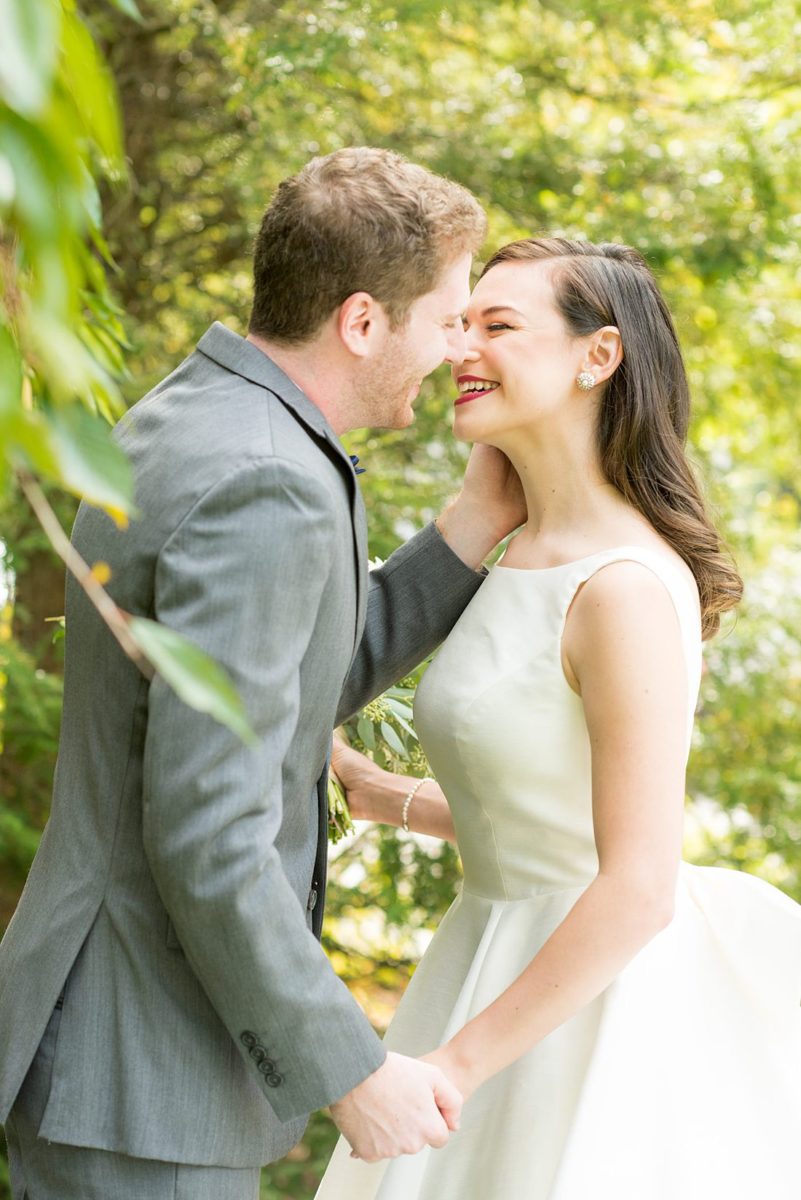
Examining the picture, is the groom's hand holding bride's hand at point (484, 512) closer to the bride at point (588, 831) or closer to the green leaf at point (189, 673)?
the bride at point (588, 831)

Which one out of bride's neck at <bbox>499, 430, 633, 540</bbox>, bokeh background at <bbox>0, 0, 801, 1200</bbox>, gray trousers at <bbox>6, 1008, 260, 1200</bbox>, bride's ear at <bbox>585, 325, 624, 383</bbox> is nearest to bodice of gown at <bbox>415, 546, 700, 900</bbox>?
bride's neck at <bbox>499, 430, 633, 540</bbox>

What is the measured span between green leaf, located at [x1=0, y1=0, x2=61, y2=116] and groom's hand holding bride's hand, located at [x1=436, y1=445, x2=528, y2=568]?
1.82m

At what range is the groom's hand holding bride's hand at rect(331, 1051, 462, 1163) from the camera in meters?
1.64

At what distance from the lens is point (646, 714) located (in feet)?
5.95

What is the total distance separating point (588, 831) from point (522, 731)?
194 millimetres

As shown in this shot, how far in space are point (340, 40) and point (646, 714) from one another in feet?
8.44

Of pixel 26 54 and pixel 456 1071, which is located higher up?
pixel 26 54

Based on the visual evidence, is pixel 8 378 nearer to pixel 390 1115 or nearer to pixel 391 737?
pixel 390 1115

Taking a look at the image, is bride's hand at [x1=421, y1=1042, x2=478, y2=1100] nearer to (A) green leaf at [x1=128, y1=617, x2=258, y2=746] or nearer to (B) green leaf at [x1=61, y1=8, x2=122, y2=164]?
(A) green leaf at [x1=128, y1=617, x2=258, y2=746]

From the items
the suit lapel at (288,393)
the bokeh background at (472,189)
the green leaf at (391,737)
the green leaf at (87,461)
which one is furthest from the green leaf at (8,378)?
the bokeh background at (472,189)

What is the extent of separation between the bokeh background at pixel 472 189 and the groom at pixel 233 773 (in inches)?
74.4

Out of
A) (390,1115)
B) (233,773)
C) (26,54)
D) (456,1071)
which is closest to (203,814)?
(233,773)

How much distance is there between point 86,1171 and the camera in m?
1.61

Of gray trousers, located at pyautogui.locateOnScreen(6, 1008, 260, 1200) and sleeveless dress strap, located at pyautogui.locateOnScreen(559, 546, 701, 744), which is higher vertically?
sleeveless dress strap, located at pyautogui.locateOnScreen(559, 546, 701, 744)
